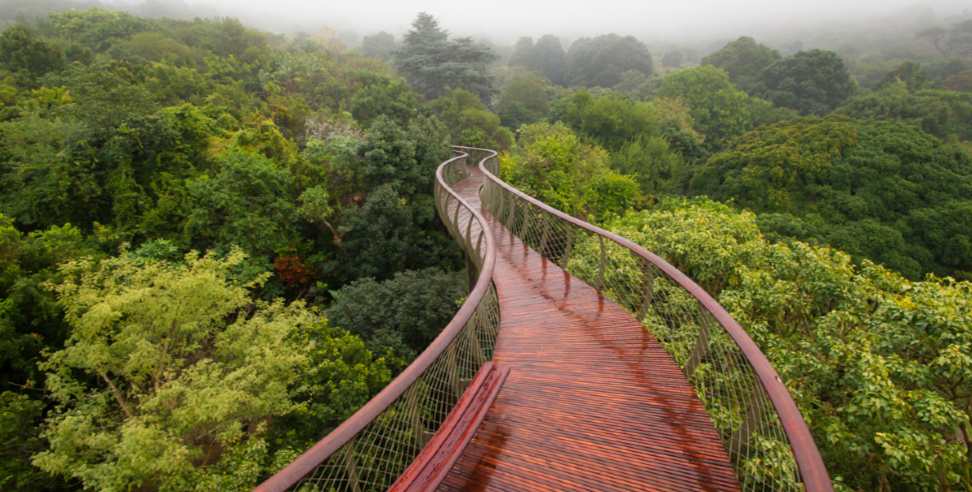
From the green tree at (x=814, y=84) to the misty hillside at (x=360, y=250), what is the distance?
511cm

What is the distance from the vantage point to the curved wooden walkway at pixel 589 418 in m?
2.68

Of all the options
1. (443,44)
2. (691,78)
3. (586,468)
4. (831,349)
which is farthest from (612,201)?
(691,78)

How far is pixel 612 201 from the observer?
15984 mm

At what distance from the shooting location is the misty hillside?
449 centimetres

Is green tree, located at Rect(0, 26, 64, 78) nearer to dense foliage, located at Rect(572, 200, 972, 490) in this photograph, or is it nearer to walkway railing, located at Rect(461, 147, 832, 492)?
walkway railing, located at Rect(461, 147, 832, 492)

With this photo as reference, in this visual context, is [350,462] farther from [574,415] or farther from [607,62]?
[607,62]

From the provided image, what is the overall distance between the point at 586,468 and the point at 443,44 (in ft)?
106

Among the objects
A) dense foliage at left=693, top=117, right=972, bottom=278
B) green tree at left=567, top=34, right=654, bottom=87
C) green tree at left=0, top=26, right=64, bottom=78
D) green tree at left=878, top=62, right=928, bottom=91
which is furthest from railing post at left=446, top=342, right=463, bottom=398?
green tree at left=567, top=34, right=654, bottom=87

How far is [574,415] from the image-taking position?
10.8ft

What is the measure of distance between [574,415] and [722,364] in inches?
46.0

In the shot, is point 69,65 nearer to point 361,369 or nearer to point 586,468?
point 361,369

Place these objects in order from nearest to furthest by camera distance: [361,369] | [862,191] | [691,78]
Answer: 1. [361,369]
2. [862,191]
3. [691,78]

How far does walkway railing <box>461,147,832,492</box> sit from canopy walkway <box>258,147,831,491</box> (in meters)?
0.02

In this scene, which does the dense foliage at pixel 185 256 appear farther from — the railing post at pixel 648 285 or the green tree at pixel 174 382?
the railing post at pixel 648 285
